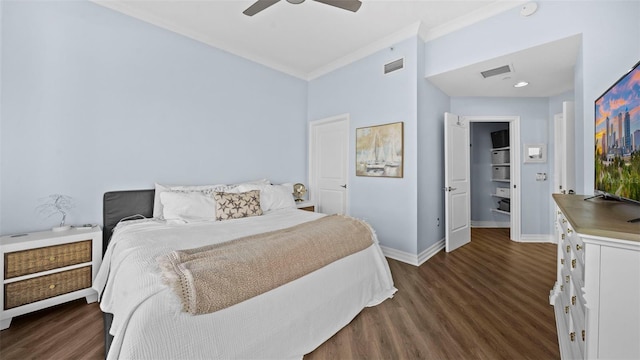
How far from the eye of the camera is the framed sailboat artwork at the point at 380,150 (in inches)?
130

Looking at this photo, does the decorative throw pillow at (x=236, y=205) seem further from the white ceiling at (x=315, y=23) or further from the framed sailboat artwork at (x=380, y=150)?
the white ceiling at (x=315, y=23)

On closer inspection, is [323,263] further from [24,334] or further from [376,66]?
[376,66]

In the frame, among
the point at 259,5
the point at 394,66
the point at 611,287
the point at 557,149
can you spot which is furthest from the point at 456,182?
the point at 259,5

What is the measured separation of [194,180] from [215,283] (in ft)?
7.39

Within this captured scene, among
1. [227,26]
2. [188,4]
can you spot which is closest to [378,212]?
[227,26]

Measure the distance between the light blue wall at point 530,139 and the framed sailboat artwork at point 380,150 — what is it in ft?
5.33

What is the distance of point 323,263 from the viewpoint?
1.85 metres

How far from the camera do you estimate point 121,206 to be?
2.66 meters

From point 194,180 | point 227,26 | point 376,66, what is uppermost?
point 227,26

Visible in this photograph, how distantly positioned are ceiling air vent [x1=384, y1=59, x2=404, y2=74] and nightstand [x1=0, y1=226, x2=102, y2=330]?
11.7ft

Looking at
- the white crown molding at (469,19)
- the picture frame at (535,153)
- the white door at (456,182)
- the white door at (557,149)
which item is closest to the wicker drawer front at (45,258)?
the white door at (456,182)

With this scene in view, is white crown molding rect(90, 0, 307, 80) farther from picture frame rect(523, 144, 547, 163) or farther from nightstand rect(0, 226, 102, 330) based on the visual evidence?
picture frame rect(523, 144, 547, 163)

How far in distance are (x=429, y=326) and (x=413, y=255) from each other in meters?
1.33

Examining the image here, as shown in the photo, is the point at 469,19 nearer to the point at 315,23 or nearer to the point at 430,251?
the point at 315,23
